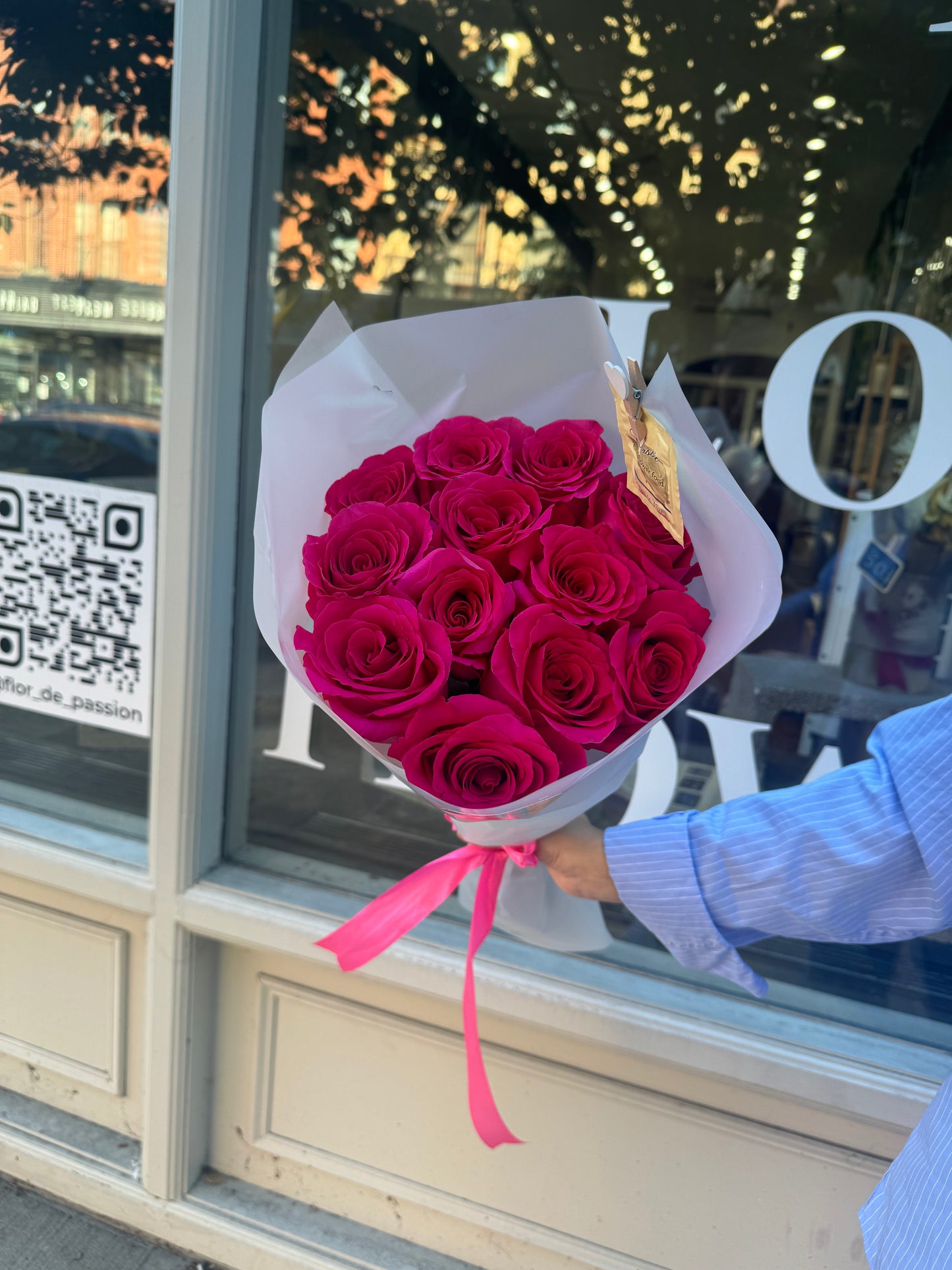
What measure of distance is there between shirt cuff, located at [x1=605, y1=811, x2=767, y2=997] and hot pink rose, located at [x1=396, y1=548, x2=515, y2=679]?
341mm

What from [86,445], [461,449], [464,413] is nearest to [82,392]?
[86,445]

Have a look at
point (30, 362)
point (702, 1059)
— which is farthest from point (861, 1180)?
point (30, 362)

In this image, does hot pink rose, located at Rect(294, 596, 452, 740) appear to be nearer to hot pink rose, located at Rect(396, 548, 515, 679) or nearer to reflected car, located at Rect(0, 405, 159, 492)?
hot pink rose, located at Rect(396, 548, 515, 679)

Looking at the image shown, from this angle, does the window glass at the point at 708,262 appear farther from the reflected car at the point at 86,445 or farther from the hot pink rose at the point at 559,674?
the hot pink rose at the point at 559,674

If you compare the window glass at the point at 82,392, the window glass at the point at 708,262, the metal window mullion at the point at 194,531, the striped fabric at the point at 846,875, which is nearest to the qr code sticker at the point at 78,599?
the window glass at the point at 82,392

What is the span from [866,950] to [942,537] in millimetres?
736

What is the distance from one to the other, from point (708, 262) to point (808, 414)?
391 millimetres

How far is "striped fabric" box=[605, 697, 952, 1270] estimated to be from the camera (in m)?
0.93

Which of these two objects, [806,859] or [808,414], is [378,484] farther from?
[808,414]

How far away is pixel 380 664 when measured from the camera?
34.2 inches

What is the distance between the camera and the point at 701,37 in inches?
65.9

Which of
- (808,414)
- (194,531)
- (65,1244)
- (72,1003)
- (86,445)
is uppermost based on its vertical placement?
(808,414)

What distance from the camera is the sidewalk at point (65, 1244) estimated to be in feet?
6.02

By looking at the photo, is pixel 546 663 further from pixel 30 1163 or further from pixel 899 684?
pixel 30 1163
